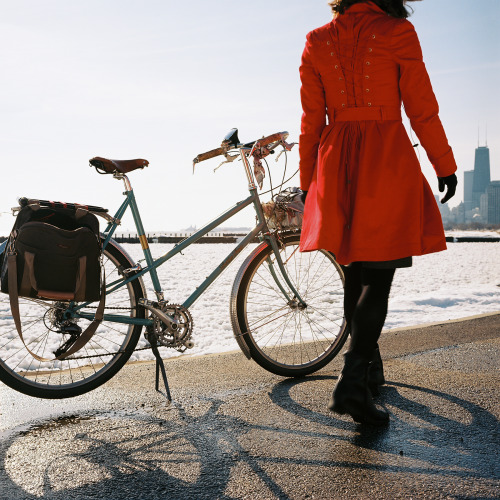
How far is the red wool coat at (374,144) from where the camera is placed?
2605 mm

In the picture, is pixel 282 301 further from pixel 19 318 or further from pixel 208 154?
pixel 19 318

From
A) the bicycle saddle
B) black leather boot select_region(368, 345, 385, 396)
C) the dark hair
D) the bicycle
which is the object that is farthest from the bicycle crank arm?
the dark hair

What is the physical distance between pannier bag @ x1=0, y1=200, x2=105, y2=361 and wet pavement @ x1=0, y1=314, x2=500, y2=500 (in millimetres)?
526

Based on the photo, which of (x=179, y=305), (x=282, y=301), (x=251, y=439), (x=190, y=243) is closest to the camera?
(x=251, y=439)

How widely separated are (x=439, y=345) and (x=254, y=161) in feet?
6.82

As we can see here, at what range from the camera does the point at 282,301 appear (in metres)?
3.75

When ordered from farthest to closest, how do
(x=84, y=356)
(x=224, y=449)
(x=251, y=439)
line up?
(x=84, y=356)
(x=251, y=439)
(x=224, y=449)

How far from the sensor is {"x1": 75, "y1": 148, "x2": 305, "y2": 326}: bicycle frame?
3.29 m

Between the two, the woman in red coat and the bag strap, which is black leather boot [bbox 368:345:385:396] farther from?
the bag strap

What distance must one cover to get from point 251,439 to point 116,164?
5.58 feet

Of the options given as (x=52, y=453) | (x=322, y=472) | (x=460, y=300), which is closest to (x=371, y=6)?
(x=322, y=472)

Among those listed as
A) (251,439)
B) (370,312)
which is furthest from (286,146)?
(251,439)

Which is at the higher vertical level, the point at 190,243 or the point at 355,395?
the point at 190,243

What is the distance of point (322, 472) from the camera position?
7.30ft
